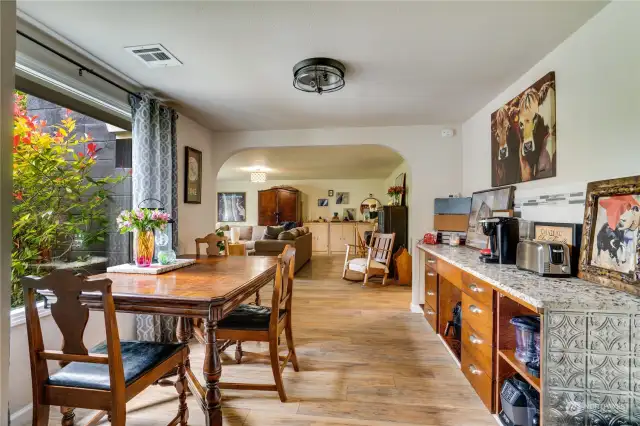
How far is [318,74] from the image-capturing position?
1993 millimetres

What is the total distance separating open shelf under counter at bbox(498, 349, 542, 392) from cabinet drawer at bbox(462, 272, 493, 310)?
0.75ft

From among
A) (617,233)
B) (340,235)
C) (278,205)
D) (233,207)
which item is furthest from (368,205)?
(617,233)

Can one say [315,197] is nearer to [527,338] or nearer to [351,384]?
[351,384]

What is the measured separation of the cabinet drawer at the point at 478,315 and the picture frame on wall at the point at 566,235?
48 centimetres

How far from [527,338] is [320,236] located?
7.09 meters

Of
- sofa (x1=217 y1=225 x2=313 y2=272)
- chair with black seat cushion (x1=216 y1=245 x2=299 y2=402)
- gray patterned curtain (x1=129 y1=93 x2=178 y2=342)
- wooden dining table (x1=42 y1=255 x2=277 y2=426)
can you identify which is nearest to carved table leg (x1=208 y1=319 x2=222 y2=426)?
wooden dining table (x1=42 y1=255 x2=277 y2=426)

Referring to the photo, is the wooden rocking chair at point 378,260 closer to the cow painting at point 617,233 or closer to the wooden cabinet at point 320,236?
the cow painting at point 617,233

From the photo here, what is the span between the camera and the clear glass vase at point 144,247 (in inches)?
76.7

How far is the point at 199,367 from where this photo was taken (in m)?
2.22

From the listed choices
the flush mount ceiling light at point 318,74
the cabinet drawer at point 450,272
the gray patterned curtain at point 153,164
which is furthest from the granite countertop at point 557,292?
the gray patterned curtain at point 153,164

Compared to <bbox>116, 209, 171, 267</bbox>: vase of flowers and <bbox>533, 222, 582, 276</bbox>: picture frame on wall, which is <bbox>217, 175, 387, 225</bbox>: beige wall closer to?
<bbox>533, 222, 582, 276</bbox>: picture frame on wall

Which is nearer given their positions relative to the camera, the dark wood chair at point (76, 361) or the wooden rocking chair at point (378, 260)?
the dark wood chair at point (76, 361)

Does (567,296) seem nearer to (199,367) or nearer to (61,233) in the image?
(199,367)

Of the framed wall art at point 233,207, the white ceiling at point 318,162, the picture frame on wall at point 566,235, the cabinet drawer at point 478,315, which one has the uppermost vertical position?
the white ceiling at point 318,162
